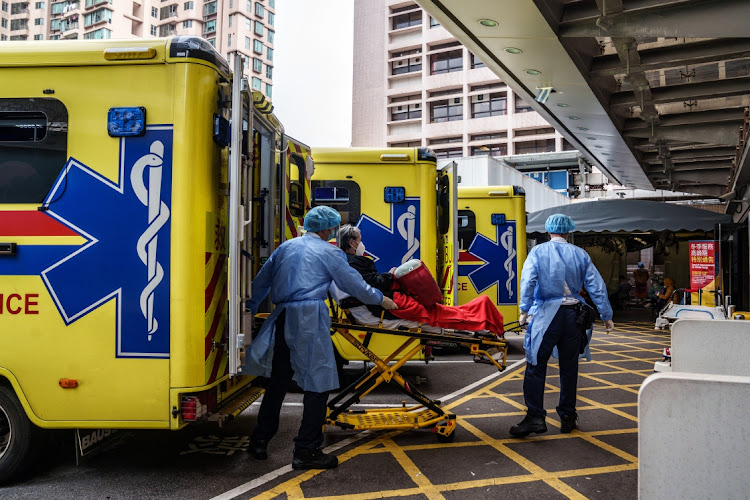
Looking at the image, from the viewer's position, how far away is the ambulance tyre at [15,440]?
11.3 ft

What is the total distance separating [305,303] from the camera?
390cm

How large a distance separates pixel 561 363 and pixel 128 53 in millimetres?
4178

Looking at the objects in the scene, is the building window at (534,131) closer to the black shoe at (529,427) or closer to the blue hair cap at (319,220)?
the black shoe at (529,427)

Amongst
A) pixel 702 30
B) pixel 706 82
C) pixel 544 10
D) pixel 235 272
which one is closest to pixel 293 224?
pixel 235 272

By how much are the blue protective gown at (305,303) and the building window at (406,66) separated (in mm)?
44689

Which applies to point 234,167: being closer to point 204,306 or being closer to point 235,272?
point 235,272

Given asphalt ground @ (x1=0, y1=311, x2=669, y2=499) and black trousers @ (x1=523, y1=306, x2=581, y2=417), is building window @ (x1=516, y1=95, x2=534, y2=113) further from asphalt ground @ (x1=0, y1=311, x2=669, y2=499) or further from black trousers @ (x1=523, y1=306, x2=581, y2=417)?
black trousers @ (x1=523, y1=306, x2=581, y2=417)

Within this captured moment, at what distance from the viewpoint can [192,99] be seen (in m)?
3.44

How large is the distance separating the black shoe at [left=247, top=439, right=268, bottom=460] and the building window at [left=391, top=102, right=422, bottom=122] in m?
43.5

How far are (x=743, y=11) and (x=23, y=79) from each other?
18.8 feet

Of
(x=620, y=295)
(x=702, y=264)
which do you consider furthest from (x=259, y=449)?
(x=620, y=295)

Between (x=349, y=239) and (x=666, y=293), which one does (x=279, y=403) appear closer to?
(x=349, y=239)

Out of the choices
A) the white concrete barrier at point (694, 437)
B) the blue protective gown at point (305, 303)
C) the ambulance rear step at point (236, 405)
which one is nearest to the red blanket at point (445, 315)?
the blue protective gown at point (305, 303)

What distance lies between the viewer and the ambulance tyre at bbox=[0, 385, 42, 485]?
3459 millimetres
